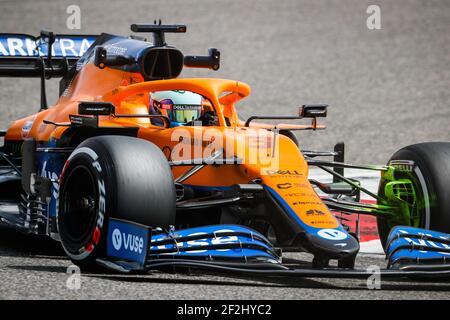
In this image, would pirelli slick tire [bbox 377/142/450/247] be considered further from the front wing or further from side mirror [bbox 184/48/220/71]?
side mirror [bbox 184/48/220/71]

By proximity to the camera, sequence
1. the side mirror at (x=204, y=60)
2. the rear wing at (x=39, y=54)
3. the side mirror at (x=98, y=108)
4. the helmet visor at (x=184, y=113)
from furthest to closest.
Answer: the rear wing at (x=39, y=54), the side mirror at (x=204, y=60), the helmet visor at (x=184, y=113), the side mirror at (x=98, y=108)

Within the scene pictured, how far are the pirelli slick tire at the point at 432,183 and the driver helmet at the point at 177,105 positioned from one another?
63.9 inches

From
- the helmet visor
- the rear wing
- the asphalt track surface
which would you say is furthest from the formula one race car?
the rear wing

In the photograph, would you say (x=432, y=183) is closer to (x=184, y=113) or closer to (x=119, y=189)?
(x=184, y=113)

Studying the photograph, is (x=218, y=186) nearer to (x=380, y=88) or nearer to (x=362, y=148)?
(x=362, y=148)

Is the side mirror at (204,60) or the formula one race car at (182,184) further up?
the side mirror at (204,60)

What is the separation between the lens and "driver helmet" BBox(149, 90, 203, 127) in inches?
326

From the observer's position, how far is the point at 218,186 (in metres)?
7.51

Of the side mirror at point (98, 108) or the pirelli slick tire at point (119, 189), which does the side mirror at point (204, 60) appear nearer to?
the side mirror at point (98, 108)

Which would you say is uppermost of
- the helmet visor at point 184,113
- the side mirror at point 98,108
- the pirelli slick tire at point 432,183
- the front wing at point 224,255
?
the side mirror at point 98,108

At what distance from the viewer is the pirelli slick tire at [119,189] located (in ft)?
22.2

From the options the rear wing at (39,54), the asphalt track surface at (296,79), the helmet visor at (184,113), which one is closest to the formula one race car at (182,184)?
the helmet visor at (184,113)

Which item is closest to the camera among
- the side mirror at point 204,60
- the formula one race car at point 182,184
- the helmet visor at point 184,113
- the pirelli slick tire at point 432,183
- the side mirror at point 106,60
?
the formula one race car at point 182,184
